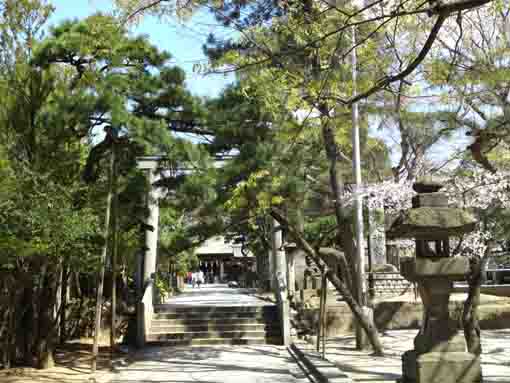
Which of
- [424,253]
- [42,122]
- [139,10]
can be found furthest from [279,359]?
[139,10]

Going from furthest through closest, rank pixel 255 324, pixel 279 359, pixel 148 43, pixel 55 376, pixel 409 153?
pixel 409 153 → pixel 255 324 → pixel 279 359 → pixel 148 43 → pixel 55 376

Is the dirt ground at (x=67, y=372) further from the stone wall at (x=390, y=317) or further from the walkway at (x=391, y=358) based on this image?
the stone wall at (x=390, y=317)

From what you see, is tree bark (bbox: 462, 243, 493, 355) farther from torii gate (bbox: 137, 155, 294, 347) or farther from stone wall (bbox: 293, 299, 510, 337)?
stone wall (bbox: 293, 299, 510, 337)

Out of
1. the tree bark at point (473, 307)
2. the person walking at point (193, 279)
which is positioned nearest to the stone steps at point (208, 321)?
the tree bark at point (473, 307)

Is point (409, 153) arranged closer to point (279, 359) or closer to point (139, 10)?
point (279, 359)

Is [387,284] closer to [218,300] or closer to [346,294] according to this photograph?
→ [218,300]

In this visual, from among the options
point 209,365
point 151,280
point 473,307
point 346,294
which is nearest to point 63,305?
point 151,280

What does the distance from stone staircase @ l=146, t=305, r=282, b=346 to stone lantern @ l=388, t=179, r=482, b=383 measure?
752cm

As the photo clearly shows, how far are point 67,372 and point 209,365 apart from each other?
9.13 feet

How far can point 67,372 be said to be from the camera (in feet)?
35.5

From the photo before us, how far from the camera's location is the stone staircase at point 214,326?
1542 cm

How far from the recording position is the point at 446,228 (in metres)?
8.07

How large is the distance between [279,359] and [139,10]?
888 centimetres

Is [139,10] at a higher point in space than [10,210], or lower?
higher
